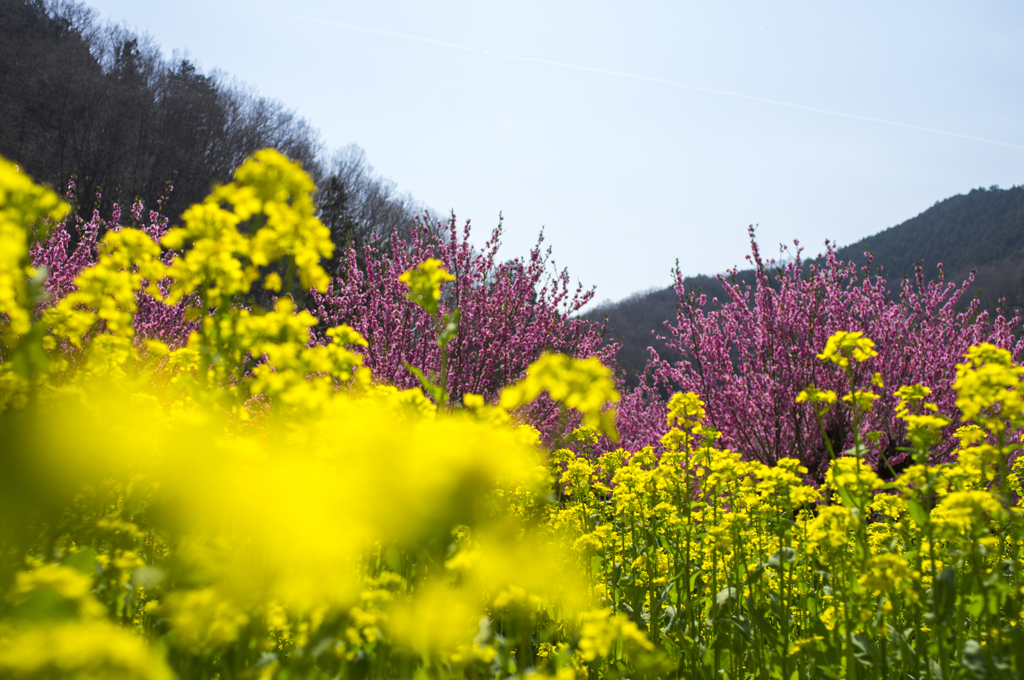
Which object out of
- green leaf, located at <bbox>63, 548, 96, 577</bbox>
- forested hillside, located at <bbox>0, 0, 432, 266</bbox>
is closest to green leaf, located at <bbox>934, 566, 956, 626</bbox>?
green leaf, located at <bbox>63, 548, 96, 577</bbox>

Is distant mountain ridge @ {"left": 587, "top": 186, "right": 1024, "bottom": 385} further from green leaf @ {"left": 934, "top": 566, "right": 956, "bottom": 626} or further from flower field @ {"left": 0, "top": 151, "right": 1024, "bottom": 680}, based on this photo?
green leaf @ {"left": 934, "top": 566, "right": 956, "bottom": 626}

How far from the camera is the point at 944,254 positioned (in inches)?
1752

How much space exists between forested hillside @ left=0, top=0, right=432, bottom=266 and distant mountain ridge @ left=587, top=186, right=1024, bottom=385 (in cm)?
2257

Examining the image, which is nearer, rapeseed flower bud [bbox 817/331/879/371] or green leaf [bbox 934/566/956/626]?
green leaf [bbox 934/566/956/626]

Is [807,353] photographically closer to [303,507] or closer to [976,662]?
[976,662]

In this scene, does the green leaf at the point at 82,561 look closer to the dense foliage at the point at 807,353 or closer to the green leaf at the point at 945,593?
the green leaf at the point at 945,593

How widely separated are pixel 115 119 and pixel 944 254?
5585cm

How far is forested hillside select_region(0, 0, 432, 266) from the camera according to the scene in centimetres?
1719

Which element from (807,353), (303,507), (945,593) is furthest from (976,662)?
(807,353)

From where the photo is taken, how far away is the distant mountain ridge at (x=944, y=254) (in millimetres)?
37625

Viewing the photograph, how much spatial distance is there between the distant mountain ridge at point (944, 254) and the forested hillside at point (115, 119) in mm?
22573

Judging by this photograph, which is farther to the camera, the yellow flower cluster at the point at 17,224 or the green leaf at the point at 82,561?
the green leaf at the point at 82,561

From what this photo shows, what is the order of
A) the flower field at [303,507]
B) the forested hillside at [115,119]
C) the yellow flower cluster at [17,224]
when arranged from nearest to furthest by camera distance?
the flower field at [303,507] → the yellow flower cluster at [17,224] → the forested hillside at [115,119]

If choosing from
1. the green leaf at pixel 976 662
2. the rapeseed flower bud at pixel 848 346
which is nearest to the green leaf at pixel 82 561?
the green leaf at pixel 976 662
